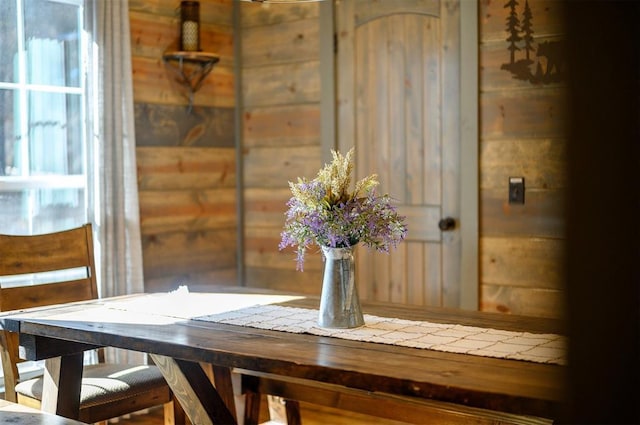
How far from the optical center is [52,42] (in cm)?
400

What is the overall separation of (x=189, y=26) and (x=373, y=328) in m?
2.41

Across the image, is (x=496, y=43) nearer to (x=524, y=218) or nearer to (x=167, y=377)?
(x=524, y=218)

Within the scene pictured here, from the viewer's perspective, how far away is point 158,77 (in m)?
4.46

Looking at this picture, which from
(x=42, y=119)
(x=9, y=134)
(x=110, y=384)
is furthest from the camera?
(x=42, y=119)

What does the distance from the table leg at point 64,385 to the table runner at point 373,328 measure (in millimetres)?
262

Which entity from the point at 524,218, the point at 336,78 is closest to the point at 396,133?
the point at 336,78

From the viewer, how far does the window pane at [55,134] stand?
12.9ft

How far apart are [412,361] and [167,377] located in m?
0.83

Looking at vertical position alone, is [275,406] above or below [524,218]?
below

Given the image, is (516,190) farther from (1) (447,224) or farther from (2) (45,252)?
(2) (45,252)

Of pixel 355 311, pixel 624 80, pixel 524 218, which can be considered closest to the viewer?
pixel 624 80

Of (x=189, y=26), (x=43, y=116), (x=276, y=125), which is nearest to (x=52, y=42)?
(x=43, y=116)

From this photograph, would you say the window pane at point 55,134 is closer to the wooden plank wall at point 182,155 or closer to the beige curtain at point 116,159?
the beige curtain at point 116,159

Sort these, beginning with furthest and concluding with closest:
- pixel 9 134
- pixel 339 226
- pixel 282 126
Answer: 1. pixel 282 126
2. pixel 9 134
3. pixel 339 226
